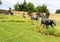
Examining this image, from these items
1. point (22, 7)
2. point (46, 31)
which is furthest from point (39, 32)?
point (22, 7)

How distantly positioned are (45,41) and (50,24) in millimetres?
5753

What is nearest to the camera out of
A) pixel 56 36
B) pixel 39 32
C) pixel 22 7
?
pixel 56 36

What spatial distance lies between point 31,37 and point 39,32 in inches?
103

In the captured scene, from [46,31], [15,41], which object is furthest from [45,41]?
[46,31]

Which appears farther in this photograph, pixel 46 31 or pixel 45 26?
pixel 45 26

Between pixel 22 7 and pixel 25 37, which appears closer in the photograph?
pixel 25 37

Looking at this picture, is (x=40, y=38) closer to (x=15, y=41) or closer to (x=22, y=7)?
(x=15, y=41)

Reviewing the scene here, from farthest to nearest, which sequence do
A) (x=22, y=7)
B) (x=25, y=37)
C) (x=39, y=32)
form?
(x=22, y=7) < (x=39, y=32) < (x=25, y=37)

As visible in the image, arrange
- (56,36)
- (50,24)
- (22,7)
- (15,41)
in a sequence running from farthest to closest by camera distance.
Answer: (22,7) < (50,24) < (56,36) < (15,41)

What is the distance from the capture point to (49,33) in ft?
62.1

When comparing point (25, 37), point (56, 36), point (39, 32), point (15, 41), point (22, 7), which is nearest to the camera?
point (15, 41)

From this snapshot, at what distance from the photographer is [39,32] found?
19531 millimetres

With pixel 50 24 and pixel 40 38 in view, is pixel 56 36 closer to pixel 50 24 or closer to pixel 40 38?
pixel 40 38

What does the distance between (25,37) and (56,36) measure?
2.69 metres
